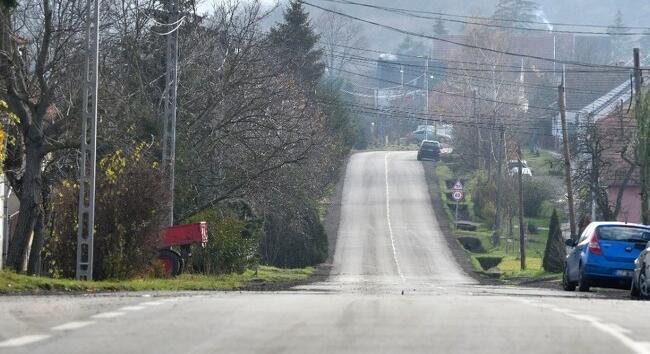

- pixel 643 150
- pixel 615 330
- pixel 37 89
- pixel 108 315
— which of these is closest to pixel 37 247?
pixel 37 89

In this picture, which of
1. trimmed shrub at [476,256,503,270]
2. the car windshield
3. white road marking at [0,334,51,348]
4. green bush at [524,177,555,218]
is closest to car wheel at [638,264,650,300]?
the car windshield

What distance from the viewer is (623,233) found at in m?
29.3

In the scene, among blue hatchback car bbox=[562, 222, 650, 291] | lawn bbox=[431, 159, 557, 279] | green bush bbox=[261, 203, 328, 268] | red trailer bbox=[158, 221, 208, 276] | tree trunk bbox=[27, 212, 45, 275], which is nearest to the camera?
blue hatchback car bbox=[562, 222, 650, 291]

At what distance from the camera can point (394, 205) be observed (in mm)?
87438

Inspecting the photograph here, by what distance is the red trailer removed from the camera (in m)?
35.8

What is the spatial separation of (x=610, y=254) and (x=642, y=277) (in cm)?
357

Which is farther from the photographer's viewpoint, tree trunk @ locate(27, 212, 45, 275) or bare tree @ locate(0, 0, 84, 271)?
tree trunk @ locate(27, 212, 45, 275)

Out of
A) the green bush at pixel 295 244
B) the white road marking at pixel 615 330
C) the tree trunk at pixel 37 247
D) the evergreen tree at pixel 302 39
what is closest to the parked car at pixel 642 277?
the white road marking at pixel 615 330

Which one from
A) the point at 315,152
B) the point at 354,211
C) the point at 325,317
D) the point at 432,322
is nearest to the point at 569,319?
the point at 432,322

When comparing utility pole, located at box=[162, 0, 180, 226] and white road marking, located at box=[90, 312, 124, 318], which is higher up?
utility pole, located at box=[162, 0, 180, 226]

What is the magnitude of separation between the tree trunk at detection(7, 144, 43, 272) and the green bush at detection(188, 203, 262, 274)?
9366 mm

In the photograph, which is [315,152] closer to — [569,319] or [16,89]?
[16,89]

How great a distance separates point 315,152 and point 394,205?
30.0m

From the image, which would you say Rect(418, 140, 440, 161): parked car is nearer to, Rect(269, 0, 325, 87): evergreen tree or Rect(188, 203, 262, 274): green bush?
Rect(269, 0, 325, 87): evergreen tree
